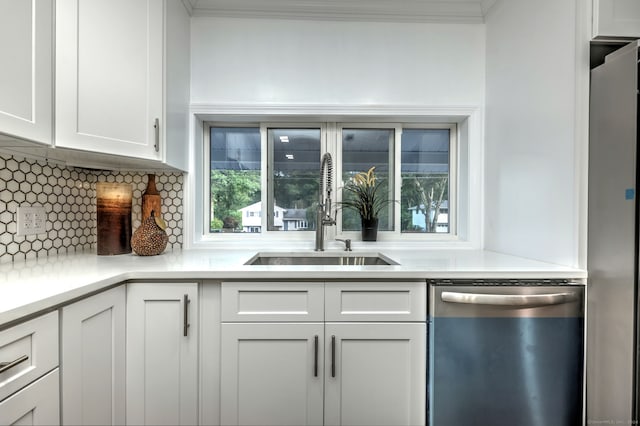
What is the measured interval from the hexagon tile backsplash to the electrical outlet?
0.7 inches

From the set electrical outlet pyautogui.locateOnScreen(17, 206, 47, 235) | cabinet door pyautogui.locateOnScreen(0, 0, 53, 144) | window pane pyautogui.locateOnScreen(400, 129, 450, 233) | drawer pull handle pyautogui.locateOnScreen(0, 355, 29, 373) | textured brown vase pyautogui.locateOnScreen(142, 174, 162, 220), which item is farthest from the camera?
window pane pyautogui.locateOnScreen(400, 129, 450, 233)

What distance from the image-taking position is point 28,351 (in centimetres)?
81

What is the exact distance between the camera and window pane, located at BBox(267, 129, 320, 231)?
204 cm

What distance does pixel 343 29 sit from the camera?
1.87 meters

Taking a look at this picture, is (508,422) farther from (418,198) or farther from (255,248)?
(255,248)

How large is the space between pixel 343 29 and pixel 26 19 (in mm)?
1471

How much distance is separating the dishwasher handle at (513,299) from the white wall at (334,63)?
3.89 feet

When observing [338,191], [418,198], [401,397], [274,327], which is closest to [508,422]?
[401,397]

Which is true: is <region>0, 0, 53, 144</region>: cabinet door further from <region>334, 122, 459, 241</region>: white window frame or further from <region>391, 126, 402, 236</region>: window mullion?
<region>391, 126, 402, 236</region>: window mullion

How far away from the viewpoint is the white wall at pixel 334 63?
1850 mm

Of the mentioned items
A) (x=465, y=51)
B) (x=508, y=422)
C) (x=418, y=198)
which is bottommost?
(x=508, y=422)

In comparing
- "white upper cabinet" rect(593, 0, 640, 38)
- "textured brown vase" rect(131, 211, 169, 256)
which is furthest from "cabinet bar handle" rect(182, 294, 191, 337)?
"white upper cabinet" rect(593, 0, 640, 38)

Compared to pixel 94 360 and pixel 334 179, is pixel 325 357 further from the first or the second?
pixel 334 179

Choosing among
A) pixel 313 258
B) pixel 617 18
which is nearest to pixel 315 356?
pixel 313 258
